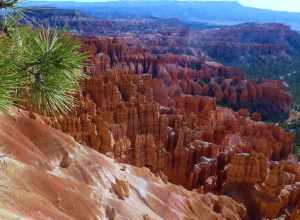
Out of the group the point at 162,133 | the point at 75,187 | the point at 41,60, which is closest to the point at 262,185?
the point at 162,133

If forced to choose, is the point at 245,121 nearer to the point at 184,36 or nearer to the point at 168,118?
the point at 168,118

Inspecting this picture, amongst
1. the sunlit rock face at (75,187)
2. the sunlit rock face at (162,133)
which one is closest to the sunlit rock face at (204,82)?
the sunlit rock face at (162,133)

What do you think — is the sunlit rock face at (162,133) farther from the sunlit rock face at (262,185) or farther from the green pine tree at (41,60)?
the green pine tree at (41,60)

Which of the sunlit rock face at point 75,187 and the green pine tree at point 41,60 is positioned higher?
the green pine tree at point 41,60

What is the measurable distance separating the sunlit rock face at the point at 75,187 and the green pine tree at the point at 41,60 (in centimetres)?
806

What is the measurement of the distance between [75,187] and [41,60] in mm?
16200

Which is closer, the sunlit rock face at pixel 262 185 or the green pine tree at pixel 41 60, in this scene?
the green pine tree at pixel 41 60

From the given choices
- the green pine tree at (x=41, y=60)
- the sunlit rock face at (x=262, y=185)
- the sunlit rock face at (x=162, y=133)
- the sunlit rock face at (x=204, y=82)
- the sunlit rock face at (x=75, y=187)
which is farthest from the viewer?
the sunlit rock face at (x=204, y=82)

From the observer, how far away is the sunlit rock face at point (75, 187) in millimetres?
17625

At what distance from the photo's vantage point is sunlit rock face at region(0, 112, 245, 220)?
1762cm

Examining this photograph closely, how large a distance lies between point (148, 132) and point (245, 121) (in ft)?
47.9

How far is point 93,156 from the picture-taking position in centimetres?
2680

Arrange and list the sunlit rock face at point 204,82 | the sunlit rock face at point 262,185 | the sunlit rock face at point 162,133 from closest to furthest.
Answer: the sunlit rock face at point 262,185, the sunlit rock face at point 162,133, the sunlit rock face at point 204,82

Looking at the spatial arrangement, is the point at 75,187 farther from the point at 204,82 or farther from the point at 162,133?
the point at 204,82
